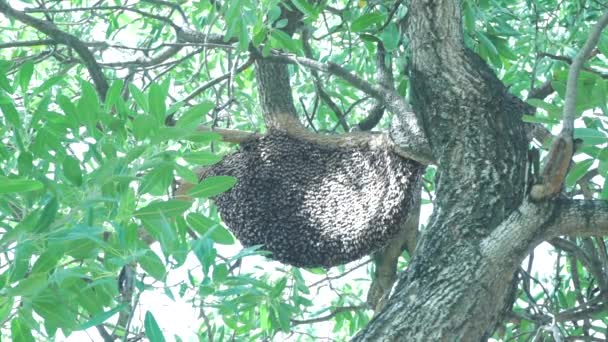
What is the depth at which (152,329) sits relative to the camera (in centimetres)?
164

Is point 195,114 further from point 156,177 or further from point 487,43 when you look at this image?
point 487,43

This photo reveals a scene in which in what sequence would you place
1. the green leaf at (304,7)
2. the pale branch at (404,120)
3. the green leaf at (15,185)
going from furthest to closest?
1. the pale branch at (404,120)
2. the green leaf at (304,7)
3. the green leaf at (15,185)

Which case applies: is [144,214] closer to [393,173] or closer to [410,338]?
[410,338]

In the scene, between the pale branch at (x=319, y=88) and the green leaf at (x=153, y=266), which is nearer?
the green leaf at (x=153, y=266)

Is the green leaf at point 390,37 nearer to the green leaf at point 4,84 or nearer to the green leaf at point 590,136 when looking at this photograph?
the green leaf at point 590,136

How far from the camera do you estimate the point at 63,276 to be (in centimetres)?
162

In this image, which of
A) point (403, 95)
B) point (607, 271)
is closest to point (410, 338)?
point (607, 271)

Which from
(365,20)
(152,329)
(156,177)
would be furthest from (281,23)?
(152,329)

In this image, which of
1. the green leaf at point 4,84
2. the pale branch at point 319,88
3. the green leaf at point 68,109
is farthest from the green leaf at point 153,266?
the pale branch at point 319,88

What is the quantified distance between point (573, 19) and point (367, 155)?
3.43 feet

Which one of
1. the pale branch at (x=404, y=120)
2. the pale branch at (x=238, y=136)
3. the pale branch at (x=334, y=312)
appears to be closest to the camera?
the pale branch at (x=404, y=120)

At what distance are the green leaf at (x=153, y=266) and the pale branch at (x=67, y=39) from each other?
1.79m

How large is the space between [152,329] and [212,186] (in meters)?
0.35

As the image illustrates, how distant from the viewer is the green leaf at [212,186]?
1881 millimetres
